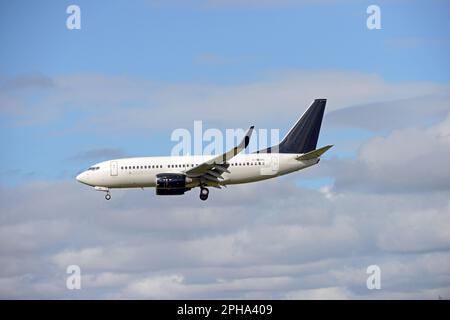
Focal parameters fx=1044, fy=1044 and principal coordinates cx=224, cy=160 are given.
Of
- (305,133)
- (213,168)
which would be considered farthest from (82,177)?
(305,133)

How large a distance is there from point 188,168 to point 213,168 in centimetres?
389

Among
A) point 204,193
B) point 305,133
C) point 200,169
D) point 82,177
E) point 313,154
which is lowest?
point 204,193

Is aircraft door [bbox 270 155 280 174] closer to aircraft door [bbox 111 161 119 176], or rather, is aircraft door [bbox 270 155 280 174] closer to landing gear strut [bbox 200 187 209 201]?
landing gear strut [bbox 200 187 209 201]

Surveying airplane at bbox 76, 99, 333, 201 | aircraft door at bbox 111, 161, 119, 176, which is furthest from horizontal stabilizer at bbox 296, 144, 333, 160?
aircraft door at bbox 111, 161, 119, 176

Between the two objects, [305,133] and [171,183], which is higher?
[305,133]

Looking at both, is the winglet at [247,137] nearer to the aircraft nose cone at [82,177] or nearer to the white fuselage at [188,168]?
the white fuselage at [188,168]

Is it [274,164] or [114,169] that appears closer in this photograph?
[274,164]

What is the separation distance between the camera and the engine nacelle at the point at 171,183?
108688 millimetres

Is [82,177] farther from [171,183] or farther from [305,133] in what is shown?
[305,133]

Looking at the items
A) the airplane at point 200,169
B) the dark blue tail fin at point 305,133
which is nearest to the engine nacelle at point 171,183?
the airplane at point 200,169

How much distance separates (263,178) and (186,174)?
8.38 meters

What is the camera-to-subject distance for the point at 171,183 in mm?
108625

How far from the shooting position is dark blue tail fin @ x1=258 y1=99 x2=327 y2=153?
113 m
